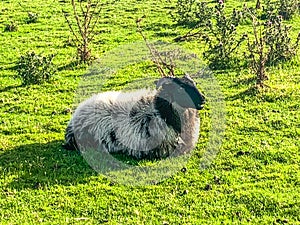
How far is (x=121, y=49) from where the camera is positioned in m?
15.6

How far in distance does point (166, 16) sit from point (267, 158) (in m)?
11.1

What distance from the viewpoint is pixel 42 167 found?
869 cm

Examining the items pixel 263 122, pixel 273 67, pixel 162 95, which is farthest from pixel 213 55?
pixel 162 95

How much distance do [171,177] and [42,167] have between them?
7.05 feet

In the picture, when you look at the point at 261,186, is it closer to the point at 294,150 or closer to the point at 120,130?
the point at 294,150

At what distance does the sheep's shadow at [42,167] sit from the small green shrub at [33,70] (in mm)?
3823

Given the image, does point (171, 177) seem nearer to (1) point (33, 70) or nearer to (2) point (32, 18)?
(1) point (33, 70)

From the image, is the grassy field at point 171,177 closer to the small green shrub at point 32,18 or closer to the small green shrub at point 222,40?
the small green shrub at point 222,40

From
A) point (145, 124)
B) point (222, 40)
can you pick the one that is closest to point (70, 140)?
point (145, 124)

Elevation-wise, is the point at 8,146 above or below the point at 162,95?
below

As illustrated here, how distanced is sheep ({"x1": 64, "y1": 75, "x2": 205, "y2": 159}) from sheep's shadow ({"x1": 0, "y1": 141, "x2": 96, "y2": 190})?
1.13 ft

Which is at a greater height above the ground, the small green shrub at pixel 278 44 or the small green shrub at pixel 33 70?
the small green shrub at pixel 278 44

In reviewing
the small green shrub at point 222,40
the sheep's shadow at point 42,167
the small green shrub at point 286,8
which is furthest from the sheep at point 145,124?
the small green shrub at point 286,8

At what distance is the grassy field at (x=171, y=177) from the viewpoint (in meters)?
7.34
